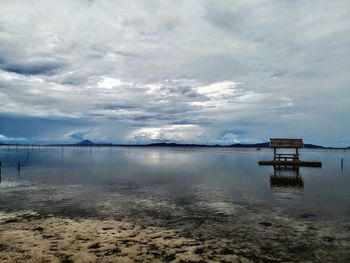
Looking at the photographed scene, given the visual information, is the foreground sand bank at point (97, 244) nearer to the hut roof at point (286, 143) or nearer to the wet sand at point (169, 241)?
the wet sand at point (169, 241)

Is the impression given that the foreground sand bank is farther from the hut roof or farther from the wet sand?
the hut roof

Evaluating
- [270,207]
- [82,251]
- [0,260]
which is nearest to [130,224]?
[82,251]

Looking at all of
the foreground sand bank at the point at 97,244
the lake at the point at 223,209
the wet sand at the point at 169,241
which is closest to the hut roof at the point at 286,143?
the lake at the point at 223,209

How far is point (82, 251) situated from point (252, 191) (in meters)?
23.0

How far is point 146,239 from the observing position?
607 inches

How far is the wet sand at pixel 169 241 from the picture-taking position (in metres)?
13.1

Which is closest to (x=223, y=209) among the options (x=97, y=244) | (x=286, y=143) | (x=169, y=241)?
(x=169, y=241)

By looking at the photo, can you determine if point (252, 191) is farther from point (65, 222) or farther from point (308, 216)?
point (65, 222)

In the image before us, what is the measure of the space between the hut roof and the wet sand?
44832mm

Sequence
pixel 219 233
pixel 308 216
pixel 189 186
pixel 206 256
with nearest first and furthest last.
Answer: pixel 206 256 → pixel 219 233 → pixel 308 216 → pixel 189 186

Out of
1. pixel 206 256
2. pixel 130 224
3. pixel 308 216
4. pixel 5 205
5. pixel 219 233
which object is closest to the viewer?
pixel 206 256

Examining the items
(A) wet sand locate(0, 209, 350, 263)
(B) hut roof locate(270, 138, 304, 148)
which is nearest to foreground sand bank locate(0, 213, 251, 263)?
(A) wet sand locate(0, 209, 350, 263)

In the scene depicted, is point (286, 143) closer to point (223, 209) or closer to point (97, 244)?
point (223, 209)

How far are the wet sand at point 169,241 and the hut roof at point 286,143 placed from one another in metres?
44.8
